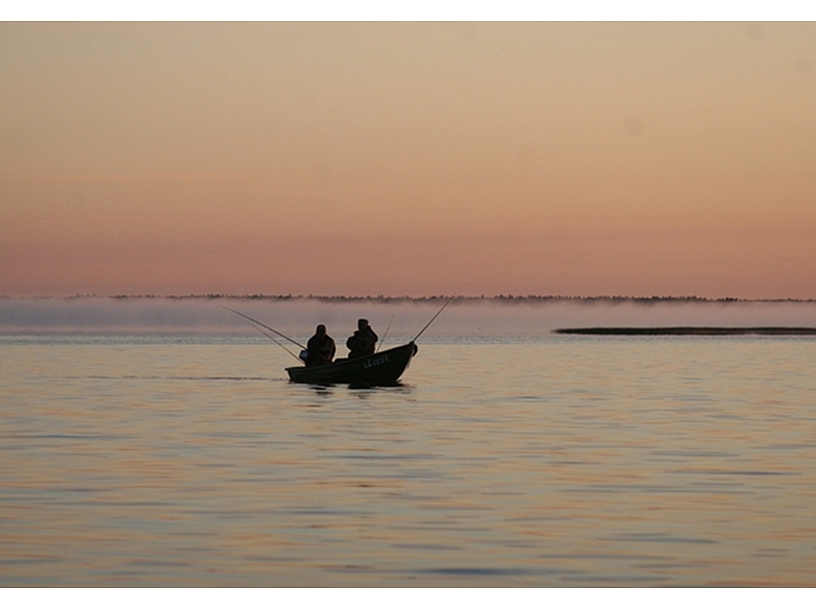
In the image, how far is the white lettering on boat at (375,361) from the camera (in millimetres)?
26781

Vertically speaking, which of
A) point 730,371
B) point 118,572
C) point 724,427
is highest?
point 730,371

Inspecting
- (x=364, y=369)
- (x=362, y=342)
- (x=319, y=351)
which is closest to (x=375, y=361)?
(x=364, y=369)

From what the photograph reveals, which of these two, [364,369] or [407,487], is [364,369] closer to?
[364,369]

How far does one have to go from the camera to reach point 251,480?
47.0ft

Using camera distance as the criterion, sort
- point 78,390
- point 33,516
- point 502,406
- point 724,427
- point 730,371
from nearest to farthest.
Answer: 1. point 33,516
2. point 724,427
3. point 502,406
4. point 78,390
5. point 730,371

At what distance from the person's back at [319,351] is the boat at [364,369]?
16 cm

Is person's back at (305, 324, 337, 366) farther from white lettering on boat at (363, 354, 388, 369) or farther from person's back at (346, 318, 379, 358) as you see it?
white lettering on boat at (363, 354, 388, 369)

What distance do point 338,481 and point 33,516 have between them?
3273 mm

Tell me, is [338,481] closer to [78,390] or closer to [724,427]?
[724,427]

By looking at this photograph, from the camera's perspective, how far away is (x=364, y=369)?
26938mm

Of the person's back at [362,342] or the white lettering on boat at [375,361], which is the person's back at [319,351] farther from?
the white lettering on boat at [375,361]

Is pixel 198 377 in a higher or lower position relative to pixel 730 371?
lower

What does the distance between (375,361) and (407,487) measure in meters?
13.1
